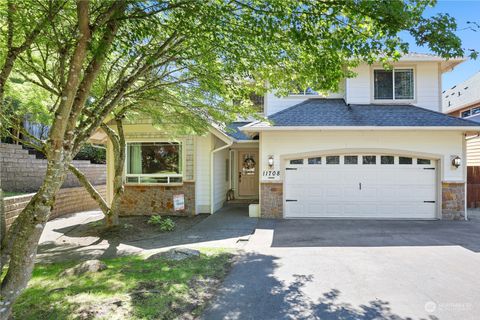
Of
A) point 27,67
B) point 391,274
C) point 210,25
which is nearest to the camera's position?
point 210,25

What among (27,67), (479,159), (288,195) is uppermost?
(27,67)

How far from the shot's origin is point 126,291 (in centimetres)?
448

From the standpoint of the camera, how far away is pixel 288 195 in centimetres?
1109

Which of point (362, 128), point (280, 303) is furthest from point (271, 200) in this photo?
point (280, 303)

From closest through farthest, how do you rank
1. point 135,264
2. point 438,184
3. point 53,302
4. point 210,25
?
point 53,302 → point 210,25 → point 135,264 → point 438,184

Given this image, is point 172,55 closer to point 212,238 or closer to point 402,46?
point 402,46

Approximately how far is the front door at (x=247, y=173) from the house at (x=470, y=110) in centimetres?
972

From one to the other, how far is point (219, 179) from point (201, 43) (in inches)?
341

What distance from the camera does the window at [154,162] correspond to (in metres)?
12.0

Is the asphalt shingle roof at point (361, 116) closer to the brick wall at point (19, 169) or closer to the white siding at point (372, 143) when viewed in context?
the white siding at point (372, 143)

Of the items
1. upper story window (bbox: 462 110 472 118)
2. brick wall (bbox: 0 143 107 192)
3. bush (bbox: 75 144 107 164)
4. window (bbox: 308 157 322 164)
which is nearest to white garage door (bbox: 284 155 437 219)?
window (bbox: 308 157 322 164)

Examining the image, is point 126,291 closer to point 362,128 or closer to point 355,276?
point 355,276

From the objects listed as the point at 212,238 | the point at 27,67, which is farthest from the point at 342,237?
the point at 27,67

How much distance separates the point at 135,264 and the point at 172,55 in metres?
4.02
